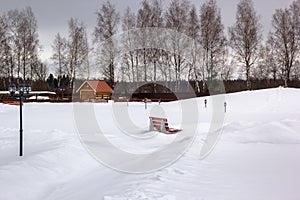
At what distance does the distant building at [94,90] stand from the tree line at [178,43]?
4.72 feet

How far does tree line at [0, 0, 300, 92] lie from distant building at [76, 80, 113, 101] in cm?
144

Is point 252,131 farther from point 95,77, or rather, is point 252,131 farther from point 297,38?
point 95,77

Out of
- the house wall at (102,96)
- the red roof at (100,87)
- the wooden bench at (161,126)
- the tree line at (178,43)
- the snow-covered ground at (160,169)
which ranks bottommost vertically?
the snow-covered ground at (160,169)

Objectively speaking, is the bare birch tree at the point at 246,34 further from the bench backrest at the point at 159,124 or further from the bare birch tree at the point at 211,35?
the bench backrest at the point at 159,124

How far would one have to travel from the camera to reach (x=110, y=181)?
517cm

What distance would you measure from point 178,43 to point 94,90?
10994 millimetres

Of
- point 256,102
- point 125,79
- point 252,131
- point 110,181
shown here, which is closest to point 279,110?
point 256,102

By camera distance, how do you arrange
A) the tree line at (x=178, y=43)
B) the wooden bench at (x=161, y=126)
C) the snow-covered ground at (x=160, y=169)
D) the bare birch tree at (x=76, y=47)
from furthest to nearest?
the bare birch tree at (x=76, y=47), the tree line at (x=178, y=43), the wooden bench at (x=161, y=126), the snow-covered ground at (x=160, y=169)

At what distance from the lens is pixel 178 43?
93.4ft

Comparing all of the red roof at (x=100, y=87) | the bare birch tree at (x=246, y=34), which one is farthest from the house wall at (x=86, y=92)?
the bare birch tree at (x=246, y=34)

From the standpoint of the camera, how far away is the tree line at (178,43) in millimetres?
29375

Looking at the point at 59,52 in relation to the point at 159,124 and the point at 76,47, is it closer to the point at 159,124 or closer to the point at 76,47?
the point at 76,47

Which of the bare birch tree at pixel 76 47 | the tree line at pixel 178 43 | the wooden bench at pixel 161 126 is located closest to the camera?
the wooden bench at pixel 161 126

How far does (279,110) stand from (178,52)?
13.5 metres
